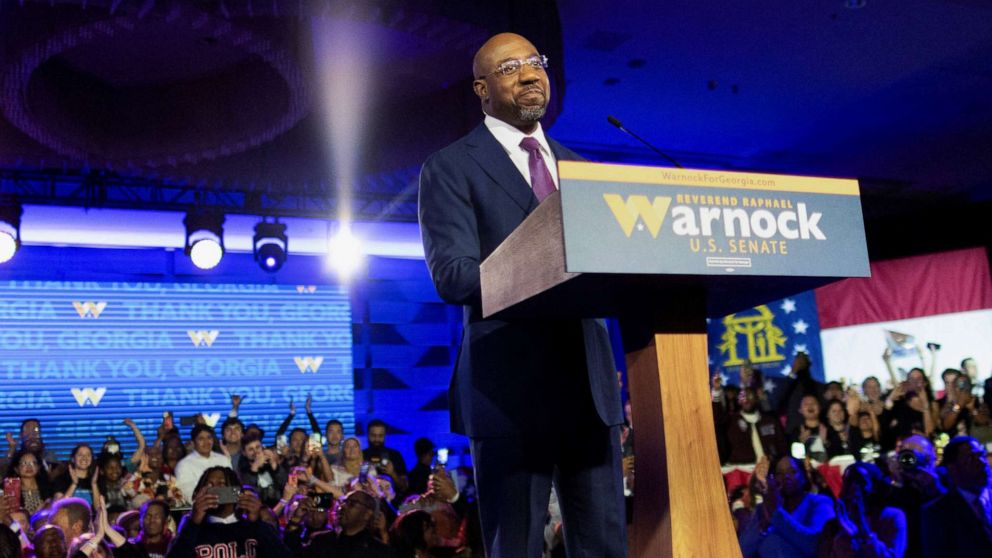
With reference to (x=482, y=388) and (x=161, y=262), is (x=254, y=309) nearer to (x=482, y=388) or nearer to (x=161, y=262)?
(x=161, y=262)

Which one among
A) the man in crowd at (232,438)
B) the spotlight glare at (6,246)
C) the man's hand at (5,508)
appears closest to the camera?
the man's hand at (5,508)

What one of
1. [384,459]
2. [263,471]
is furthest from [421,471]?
[263,471]

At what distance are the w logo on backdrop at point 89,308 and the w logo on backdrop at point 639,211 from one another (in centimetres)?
1007

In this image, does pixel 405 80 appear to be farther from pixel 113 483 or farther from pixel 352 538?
pixel 113 483

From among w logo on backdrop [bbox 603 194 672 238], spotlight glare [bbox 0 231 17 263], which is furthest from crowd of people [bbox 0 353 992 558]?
w logo on backdrop [bbox 603 194 672 238]

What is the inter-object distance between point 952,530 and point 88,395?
8.61 meters

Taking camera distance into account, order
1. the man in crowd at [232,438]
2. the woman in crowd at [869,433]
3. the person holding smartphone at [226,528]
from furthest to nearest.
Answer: the man in crowd at [232,438] → the woman in crowd at [869,433] → the person holding smartphone at [226,528]

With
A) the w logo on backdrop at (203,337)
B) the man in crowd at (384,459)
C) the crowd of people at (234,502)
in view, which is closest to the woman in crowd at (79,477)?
the crowd of people at (234,502)

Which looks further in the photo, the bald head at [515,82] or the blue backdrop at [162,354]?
the blue backdrop at [162,354]

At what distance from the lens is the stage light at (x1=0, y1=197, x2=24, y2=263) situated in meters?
8.11

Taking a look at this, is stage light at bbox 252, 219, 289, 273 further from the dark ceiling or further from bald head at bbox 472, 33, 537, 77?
bald head at bbox 472, 33, 537, 77

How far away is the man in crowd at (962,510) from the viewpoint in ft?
15.5

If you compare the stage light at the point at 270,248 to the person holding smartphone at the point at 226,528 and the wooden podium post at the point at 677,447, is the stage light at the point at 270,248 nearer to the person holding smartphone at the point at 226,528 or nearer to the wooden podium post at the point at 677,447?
the person holding smartphone at the point at 226,528

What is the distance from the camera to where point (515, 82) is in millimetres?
1712
